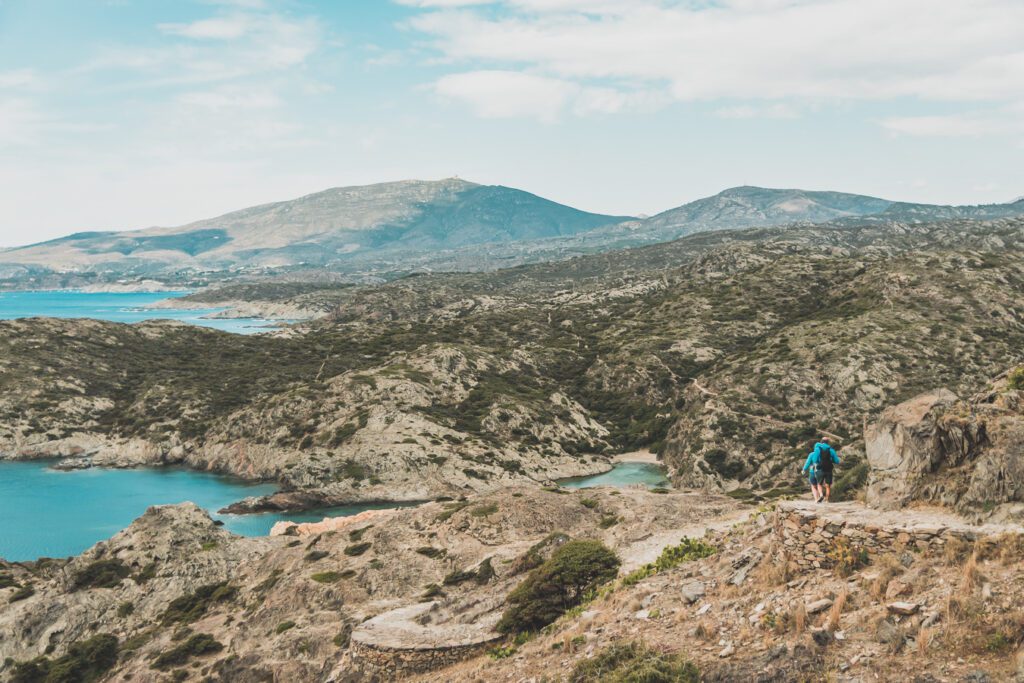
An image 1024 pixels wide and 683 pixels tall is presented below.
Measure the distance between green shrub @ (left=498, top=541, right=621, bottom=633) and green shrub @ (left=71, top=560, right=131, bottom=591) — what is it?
140 feet

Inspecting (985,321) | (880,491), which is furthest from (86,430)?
(985,321)

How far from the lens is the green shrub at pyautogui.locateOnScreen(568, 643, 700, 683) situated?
18.3m

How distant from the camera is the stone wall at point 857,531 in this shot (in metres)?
19.3

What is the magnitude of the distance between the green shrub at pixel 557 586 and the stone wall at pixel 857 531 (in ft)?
32.0

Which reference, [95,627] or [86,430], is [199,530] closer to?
[95,627]

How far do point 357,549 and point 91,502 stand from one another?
95.5 meters

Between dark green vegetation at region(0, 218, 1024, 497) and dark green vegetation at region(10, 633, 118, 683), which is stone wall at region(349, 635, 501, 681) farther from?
dark green vegetation at region(0, 218, 1024, 497)

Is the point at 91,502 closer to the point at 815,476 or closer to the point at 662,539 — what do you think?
the point at 662,539

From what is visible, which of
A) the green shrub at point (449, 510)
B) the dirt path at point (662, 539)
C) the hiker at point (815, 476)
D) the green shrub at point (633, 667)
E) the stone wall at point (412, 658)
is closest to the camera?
the green shrub at point (633, 667)

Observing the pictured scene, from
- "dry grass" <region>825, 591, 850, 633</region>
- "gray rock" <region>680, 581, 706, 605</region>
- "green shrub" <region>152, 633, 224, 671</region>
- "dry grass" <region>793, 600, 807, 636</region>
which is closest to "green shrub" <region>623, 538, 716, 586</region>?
"gray rock" <region>680, 581, 706, 605</region>

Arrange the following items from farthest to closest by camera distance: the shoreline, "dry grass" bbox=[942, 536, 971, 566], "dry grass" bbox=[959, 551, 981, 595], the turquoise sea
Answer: the shoreline, the turquoise sea, "dry grass" bbox=[942, 536, 971, 566], "dry grass" bbox=[959, 551, 981, 595]

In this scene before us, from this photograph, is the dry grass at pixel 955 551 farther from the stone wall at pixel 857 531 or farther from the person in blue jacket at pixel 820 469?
the person in blue jacket at pixel 820 469

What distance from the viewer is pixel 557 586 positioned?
29578 mm

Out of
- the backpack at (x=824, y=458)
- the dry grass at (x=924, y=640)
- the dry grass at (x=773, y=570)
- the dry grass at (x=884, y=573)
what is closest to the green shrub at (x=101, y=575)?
the dry grass at (x=773, y=570)
